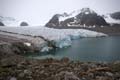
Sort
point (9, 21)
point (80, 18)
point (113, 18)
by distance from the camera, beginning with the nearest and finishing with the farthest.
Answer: point (9, 21) → point (113, 18) → point (80, 18)

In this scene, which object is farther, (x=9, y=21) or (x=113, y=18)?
(x=113, y=18)

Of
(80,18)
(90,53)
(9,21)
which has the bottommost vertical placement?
(90,53)

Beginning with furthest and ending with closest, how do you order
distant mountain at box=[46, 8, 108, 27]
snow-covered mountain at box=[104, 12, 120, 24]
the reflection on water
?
snow-covered mountain at box=[104, 12, 120, 24] → distant mountain at box=[46, 8, 108, 27] → the reflection on water

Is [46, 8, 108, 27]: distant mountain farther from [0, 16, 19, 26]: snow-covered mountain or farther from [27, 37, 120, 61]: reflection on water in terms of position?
[27, 37, 120, 61]: reflection on water

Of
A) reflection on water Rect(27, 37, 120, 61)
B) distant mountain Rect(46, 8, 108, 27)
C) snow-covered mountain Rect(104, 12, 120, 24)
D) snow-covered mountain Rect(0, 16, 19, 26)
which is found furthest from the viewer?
snow-covered mountain Rect(104, 12, 120, 24)

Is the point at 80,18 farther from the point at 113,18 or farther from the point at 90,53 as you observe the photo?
the point at 90,53

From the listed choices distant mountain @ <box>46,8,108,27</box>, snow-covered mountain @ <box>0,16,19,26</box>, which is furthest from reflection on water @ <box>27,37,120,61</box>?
snow-covered mountain @ <box>0,16,19,26</box>

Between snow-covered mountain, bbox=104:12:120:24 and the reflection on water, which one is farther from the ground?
snow-covered mountain, bbox=104:12:120:24

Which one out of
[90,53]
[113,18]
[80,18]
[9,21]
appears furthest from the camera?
[80,18]

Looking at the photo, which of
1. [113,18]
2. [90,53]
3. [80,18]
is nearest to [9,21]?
[80,18]

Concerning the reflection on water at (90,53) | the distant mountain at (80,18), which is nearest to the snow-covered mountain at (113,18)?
the distant mountain at (80,18)

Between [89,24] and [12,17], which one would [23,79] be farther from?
[89,24]

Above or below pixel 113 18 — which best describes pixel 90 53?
below

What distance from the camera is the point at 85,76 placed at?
9.77 feet
